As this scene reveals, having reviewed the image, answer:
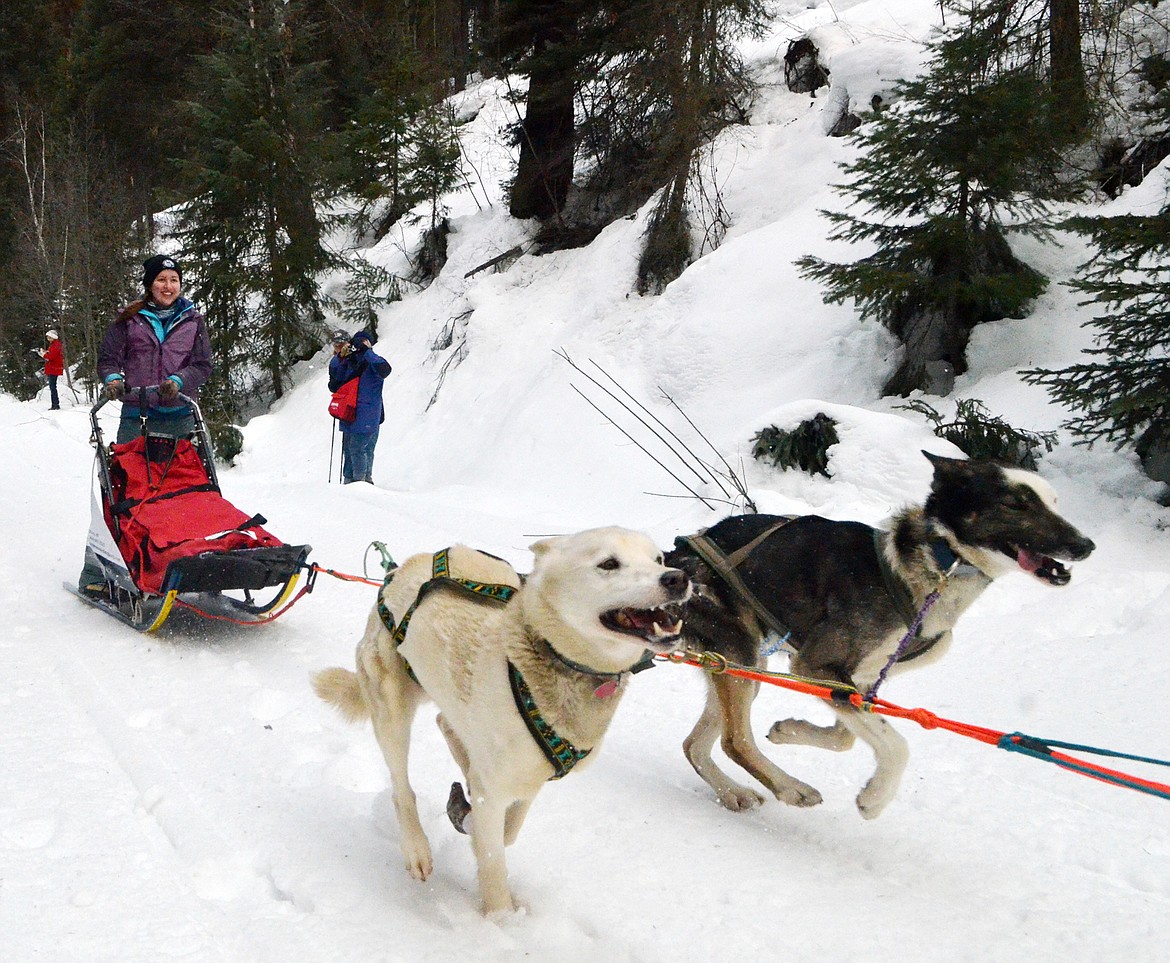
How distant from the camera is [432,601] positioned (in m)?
2.68

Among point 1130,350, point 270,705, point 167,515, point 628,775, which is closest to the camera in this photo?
point 628,775

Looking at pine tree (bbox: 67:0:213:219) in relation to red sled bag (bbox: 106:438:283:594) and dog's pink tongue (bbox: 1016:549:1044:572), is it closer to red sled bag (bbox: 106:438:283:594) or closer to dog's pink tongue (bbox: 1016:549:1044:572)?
red sled bag (bbox: 106:438:283:594)

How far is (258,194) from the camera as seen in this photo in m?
15.9

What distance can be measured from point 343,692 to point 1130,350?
18.3 ft

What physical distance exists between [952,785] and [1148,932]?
1.03 meters

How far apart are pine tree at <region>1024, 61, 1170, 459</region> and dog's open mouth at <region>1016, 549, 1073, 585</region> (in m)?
3.15

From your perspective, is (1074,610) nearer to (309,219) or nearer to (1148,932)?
(1148,932)

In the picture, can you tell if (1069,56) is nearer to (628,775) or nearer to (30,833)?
(628,775)

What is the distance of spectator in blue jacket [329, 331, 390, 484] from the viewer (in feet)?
32.8

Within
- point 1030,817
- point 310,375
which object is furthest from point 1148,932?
point 310,375

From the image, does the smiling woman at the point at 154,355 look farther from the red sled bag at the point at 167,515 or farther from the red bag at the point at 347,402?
the red bag at the point at 347,402

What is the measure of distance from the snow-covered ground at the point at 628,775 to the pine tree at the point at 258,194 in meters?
7.63

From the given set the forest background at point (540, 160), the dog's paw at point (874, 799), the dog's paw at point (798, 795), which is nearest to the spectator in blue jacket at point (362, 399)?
the forest background at point (540, 160)

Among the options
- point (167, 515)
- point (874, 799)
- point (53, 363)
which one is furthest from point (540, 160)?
point (874, 799)
